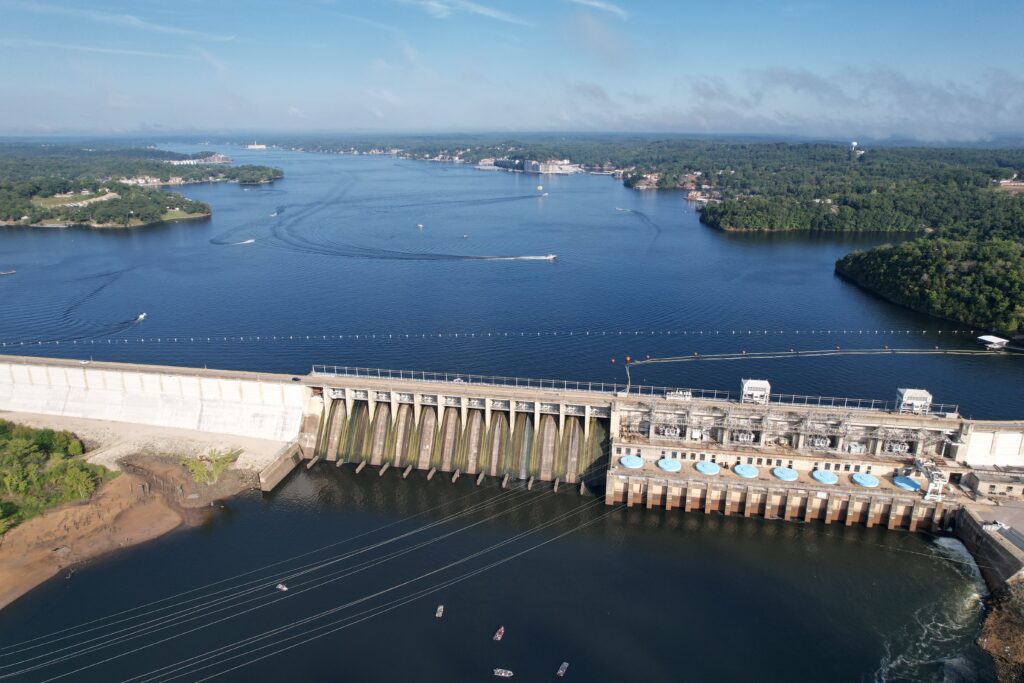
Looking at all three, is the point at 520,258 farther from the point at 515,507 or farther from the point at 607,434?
the point at 515,507

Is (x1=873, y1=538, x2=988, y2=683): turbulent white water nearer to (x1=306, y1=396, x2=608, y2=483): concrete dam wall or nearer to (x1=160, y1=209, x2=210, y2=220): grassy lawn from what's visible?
(x1=306, y1=396, x2=608, y2=483): concrete dam wall

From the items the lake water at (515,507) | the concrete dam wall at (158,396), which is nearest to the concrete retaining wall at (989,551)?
the lake water at (515,507)

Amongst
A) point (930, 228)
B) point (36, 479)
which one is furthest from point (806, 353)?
point (930, 228)

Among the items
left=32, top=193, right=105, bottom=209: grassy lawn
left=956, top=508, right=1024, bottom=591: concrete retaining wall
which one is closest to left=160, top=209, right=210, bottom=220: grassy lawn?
left=32, top=193, right=105, bottom=209: grassy lawn

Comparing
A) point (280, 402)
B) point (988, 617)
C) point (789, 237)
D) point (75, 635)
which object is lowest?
point (75, 635)

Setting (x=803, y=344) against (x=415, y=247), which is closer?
(x=803, y=344)

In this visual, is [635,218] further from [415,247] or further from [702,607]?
[702,607]

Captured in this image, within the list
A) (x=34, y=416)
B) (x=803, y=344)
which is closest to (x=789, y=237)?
(x=803, y=344)
